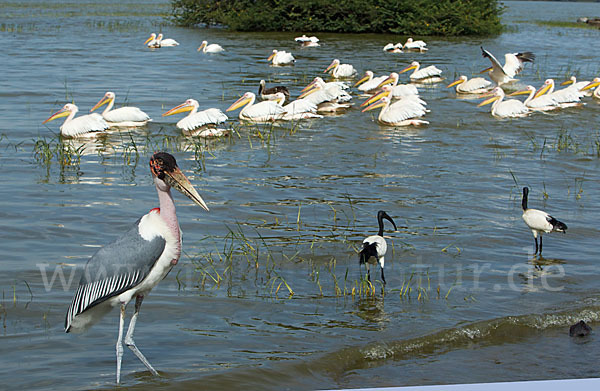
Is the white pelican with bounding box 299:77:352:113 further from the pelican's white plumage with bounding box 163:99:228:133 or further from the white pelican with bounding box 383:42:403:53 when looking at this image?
the white pelican with bounding box 383:42:403:53

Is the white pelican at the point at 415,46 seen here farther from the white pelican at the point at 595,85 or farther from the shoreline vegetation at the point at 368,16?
the white pelican at the point at 595,85

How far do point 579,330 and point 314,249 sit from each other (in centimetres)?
243

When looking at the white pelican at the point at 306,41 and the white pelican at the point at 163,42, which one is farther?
the white pelican at the point at 306,41

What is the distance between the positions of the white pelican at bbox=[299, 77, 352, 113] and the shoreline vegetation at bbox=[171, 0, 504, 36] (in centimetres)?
1369

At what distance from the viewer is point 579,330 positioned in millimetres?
5352

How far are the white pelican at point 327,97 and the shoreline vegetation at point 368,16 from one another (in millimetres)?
13686

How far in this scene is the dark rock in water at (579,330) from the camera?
5352 mm

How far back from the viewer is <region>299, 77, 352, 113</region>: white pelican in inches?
553

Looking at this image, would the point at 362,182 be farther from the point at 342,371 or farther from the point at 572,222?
the point at 342,371

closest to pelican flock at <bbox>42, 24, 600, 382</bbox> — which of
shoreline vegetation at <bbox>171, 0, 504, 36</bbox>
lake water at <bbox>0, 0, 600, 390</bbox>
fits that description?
lake water at <bbox>0, 0, 600, 390</bbox>

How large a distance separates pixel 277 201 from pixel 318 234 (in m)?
1.14

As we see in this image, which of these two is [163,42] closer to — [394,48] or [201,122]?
[394,48]

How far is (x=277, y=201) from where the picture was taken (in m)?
8.50

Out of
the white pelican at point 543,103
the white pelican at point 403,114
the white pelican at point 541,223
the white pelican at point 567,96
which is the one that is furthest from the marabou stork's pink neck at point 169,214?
the white pelican at point 567,96
